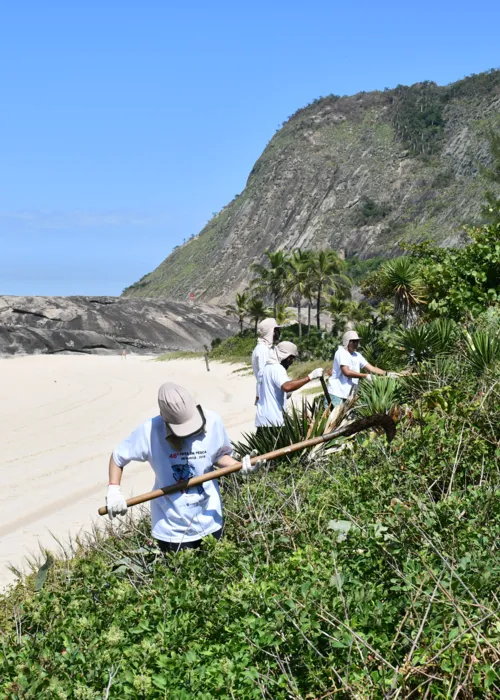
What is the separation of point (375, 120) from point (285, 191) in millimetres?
26003

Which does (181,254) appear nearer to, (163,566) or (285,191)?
(285,191)

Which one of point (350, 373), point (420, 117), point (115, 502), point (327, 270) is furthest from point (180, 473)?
point (420, 117)

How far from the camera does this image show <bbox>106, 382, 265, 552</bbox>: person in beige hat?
441cm

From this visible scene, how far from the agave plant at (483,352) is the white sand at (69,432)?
358cm

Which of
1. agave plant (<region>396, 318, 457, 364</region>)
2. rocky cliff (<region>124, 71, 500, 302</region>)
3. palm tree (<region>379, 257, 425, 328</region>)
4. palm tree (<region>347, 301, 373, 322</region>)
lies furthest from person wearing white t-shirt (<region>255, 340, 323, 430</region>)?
rocky cliff (<region>124, 71, 500, 302</region>)

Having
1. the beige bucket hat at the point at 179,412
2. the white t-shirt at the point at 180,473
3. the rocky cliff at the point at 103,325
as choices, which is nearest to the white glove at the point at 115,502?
the white t-shirt at the point at 180,473

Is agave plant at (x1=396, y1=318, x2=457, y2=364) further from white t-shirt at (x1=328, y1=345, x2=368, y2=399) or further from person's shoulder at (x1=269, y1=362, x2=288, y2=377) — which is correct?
person's shoulder at (x1=269, y1=362, x2=288, y2=377)

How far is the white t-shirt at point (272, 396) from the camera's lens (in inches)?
262

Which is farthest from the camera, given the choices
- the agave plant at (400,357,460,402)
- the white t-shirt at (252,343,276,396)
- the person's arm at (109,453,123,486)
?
the agave plant at (400,357,460,402)

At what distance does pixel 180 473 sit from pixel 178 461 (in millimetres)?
71

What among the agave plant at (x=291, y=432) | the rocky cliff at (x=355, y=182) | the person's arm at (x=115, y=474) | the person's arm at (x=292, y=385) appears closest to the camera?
the person's arm at (x=115, y=474)

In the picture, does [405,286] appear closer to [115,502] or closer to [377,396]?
[377,396]

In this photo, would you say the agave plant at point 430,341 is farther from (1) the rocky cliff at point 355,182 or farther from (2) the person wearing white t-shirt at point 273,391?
(1) the rocky cliff at point 355,182

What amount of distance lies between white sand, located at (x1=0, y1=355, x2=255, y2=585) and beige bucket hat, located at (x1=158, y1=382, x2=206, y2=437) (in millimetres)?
2900
